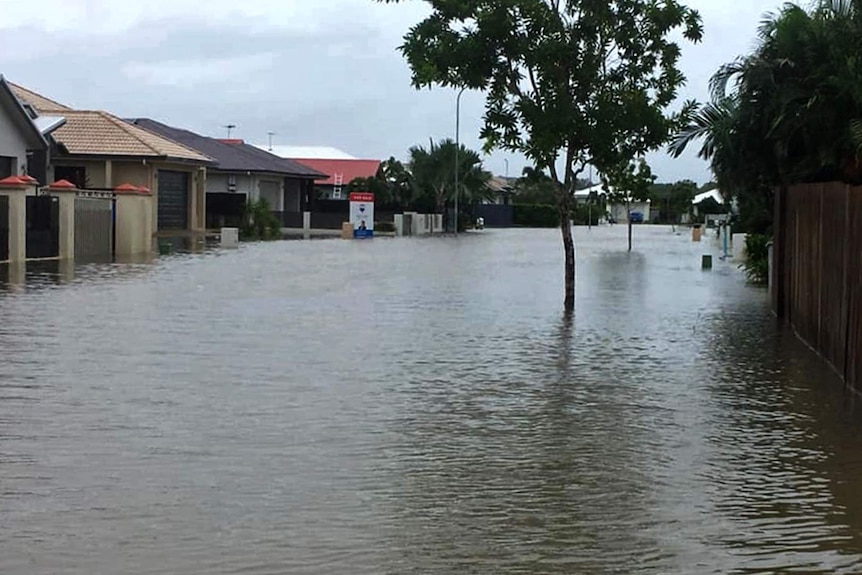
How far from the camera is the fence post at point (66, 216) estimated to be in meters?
32.8

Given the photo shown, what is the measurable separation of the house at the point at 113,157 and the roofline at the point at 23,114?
19.1ft

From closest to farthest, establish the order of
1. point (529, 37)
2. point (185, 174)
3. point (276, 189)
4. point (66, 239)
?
point (529, 37) → point (66, 239) → point (185, 174) → point (276, 189)

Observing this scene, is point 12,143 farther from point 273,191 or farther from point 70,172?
point 273,191

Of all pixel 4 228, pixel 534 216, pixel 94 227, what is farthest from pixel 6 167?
pixel 534 216

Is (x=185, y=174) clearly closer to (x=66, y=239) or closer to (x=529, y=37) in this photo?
(x=66, y=239)

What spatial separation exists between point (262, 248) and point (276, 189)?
28933 mm

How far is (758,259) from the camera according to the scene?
97.3 ft

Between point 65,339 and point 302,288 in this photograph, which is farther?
point 302,288

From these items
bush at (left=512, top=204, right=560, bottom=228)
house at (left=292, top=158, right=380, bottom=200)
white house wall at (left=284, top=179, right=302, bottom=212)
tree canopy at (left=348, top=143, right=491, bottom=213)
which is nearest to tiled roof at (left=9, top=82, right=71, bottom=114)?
white house wall at (left=284, top=179, right=302, bottom=212)

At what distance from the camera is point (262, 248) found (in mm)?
42812

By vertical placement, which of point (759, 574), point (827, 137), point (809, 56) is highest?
point (809, 56)

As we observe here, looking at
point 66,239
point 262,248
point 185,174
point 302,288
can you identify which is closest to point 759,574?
point 302,288

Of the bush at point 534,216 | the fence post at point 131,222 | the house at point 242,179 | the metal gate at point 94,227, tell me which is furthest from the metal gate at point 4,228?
the bush at point 534,216

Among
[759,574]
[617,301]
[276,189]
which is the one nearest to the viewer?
[759,574]
